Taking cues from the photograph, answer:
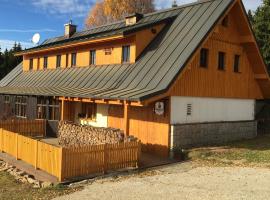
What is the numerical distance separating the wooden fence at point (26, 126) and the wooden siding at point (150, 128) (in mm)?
6586

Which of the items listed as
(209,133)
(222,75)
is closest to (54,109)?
(209,133)

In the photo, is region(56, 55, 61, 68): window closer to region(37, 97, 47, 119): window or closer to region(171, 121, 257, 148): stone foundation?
region(37, 97, 47, 119): window

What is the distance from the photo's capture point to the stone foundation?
1988cm

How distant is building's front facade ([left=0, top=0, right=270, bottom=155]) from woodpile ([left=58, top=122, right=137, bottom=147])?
4.13 ft

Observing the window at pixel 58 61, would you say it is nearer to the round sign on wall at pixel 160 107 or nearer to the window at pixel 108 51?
the window at pixel 108 51

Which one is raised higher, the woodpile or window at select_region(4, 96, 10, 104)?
window at select_region(4, 96, 10, 104)

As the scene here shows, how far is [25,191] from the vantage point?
13477 millimetres

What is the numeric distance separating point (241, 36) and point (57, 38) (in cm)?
2093

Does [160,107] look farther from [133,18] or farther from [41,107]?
[41,107]

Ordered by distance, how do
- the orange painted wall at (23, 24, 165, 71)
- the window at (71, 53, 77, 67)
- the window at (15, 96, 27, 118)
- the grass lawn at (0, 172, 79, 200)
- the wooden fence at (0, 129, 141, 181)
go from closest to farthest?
the grass lawn at (0, 172, 79, 200)
the wooden fence at (0, 129, 141, 181)
the orange painted wall at (23, 24, 165, 71)
the window at (71, 53, 77, 67)
the window at (15, 96, 27, 118)

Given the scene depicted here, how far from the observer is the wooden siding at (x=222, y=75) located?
68.3ft

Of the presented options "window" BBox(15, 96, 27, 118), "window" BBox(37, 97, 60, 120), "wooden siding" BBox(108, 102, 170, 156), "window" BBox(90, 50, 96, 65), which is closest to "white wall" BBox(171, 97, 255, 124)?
"wooden siding" BBox(108, 102, 170, 156)

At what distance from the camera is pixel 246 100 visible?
84.9 feet

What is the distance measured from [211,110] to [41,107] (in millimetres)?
12423
